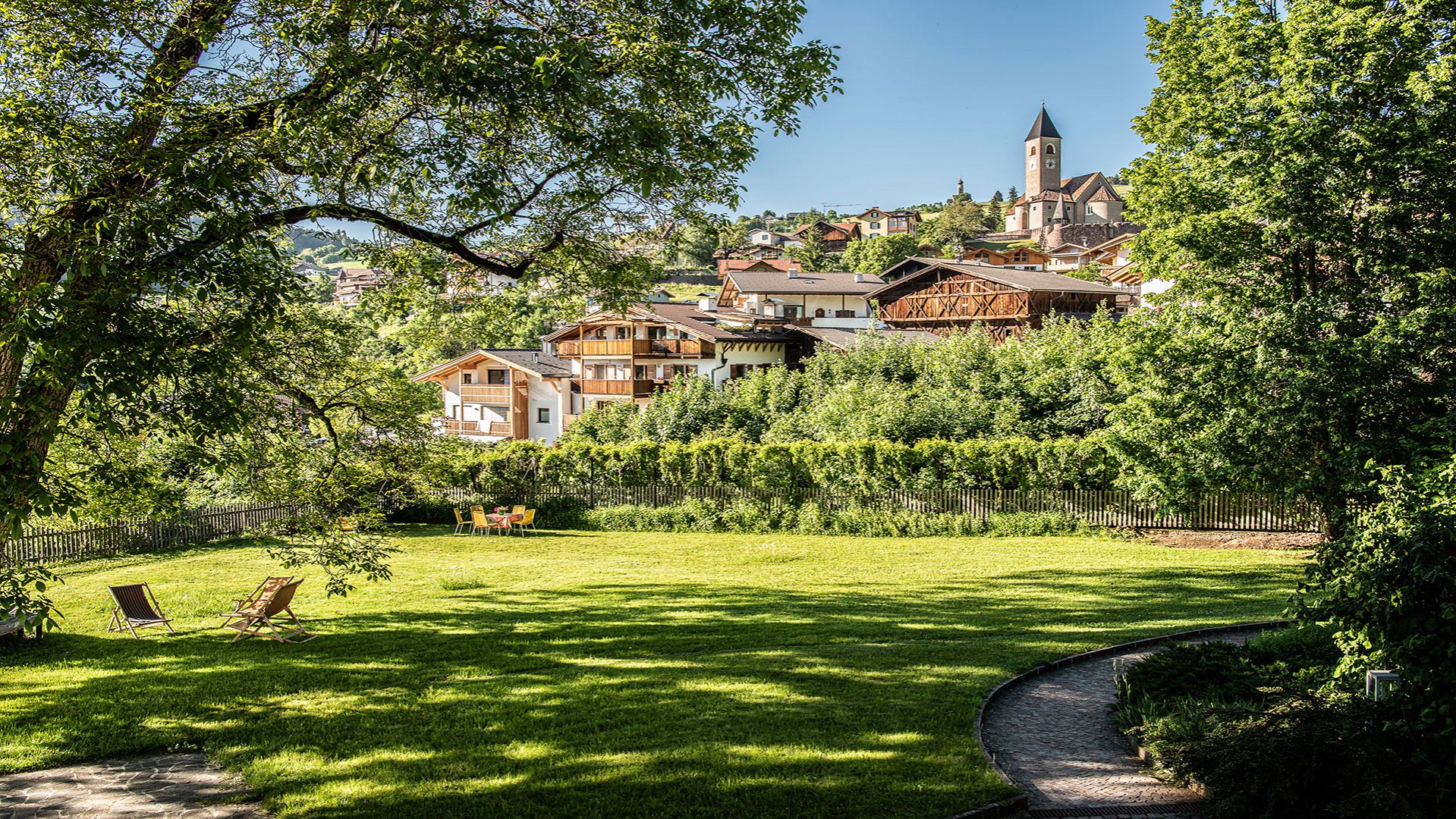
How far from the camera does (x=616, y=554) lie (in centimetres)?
2312

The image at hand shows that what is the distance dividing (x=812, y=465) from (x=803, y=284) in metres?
35.5

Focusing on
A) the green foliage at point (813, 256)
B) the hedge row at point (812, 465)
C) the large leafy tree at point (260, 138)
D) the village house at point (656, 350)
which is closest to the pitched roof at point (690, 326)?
the village house at point (656, 350)

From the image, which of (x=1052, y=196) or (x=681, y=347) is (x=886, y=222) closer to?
(x=1052, y=196)

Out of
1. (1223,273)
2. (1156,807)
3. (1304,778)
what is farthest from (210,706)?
(1223,273)

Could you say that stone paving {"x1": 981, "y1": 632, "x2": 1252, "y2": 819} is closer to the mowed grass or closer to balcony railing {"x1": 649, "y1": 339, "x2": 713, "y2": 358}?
the mowed grass

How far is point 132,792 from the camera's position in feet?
24.5

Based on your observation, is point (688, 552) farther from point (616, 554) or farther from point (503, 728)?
point (503, 728)

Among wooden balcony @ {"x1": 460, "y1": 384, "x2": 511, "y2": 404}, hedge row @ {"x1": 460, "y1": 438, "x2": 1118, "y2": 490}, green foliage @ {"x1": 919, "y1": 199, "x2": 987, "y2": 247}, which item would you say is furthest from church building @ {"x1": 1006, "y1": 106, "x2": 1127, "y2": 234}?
hedge row @ {"x1": 460, "y1": 438, "x2": 1118, "y2": 490}

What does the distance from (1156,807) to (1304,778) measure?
105 centimetres

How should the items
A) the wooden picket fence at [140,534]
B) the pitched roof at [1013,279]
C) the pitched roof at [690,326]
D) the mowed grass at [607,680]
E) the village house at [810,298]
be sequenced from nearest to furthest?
the mowed grass at [607,680]
the wooden picket fence at [140,534]
the pitched roof at [690,326]
the pitched roof at [1013,279]
the village house at [810,298]

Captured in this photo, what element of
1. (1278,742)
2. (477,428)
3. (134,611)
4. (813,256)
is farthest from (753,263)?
(1278,742)

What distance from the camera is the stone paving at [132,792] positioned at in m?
7.02

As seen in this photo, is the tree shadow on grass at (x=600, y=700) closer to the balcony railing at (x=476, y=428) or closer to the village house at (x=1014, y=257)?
the balcony railing at (x=476, y=428)

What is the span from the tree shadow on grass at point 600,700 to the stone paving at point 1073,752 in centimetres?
37
